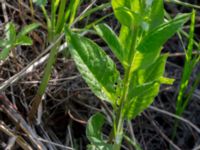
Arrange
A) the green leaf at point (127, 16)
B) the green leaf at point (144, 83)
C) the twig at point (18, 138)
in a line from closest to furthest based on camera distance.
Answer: the green leaf at point (127, 16), the green leaf at point (144, 83), the twig at point (18, 138)

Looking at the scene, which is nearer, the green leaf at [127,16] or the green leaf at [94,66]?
the green leaf at [127,16]

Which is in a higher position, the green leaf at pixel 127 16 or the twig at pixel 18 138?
the green leaf at pixel 127 16

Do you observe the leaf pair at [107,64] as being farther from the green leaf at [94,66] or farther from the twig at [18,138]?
the twig at [18,138]

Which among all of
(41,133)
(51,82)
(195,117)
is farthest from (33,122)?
(195,117)

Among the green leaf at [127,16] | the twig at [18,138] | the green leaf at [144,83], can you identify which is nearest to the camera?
the green leaf at [127,16]

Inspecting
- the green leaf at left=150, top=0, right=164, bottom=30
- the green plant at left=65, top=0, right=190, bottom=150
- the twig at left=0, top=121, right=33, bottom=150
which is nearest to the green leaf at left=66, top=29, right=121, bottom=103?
the green plant at left=65, top=0, right=190, bottom=150

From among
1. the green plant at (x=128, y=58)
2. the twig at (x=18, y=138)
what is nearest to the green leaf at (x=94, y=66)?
the green plant at (x=128, y=58)

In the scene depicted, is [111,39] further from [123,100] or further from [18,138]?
[18,138]
